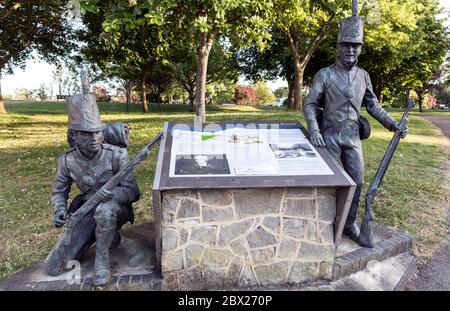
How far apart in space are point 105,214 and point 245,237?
4.51 feet

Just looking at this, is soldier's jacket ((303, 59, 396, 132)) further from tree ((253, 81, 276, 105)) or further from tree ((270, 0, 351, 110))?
tree ((253, 81, 276, 105))

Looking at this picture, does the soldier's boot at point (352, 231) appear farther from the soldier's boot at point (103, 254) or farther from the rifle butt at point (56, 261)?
the rifle butt at point (56, 261)

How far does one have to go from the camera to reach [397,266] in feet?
13.5

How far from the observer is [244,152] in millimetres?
3742

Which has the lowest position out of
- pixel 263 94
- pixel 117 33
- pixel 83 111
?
pixel 83 111

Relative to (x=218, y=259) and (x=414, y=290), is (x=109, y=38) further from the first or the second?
(x=414, y=290)

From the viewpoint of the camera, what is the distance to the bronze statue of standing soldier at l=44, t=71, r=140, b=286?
314 cm

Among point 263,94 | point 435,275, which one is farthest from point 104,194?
point 263,94

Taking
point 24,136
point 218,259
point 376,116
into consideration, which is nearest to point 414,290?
point 376,116

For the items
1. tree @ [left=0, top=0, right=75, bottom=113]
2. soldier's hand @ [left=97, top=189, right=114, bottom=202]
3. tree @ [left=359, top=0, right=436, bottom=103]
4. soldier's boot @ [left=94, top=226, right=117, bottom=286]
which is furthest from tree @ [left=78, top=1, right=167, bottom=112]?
tree @ [left=359, top=0, right=436, bottom=103]

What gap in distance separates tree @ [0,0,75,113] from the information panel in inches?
431

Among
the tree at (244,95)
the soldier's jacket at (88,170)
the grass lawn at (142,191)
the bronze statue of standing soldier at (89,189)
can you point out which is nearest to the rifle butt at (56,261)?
the bronze statue of standing soldier at (89,189)

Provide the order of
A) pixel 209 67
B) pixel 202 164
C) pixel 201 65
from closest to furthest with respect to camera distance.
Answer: pixel 202 164, pixel 201 65, pixel 209 67

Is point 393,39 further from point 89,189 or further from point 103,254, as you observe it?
point 103,254
